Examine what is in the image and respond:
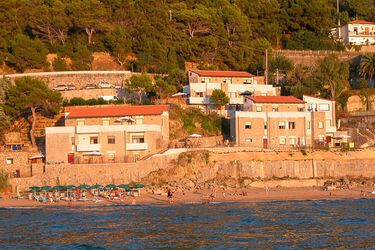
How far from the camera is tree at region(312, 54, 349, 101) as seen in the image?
261 feet

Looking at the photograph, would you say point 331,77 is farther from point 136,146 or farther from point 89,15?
point 89,15

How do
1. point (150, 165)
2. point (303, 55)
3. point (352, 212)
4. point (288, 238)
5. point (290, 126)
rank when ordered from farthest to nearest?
point (303, 55)
point (290, 126)
point (150, 165)
point (352, 212)
point (288, 238)

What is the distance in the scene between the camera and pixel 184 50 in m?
86.9

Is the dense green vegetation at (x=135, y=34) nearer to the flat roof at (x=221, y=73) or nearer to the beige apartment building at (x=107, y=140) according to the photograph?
the flat roof at (x=221, y=73)

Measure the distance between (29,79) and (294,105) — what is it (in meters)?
22.0

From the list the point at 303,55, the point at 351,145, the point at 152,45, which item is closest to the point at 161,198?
the point at 351,145

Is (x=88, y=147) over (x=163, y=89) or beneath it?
beneath

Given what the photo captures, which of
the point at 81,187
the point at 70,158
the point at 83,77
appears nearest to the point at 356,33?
the point at 83,77

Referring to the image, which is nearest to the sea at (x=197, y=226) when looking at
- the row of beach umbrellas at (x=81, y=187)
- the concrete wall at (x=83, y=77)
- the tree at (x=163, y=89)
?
the row of beach umbrellas at (x=81, y=187)

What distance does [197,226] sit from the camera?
46562mm

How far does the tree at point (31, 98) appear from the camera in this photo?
2771 inches

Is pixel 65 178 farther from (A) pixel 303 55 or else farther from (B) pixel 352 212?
(A) pixel 303 55

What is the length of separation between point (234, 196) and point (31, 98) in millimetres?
19570

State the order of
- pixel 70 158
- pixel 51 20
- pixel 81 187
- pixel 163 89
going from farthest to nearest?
1. pixel 51 20
2. pixel 163 89
3. pixel 70 158
4. pixel 81 187
